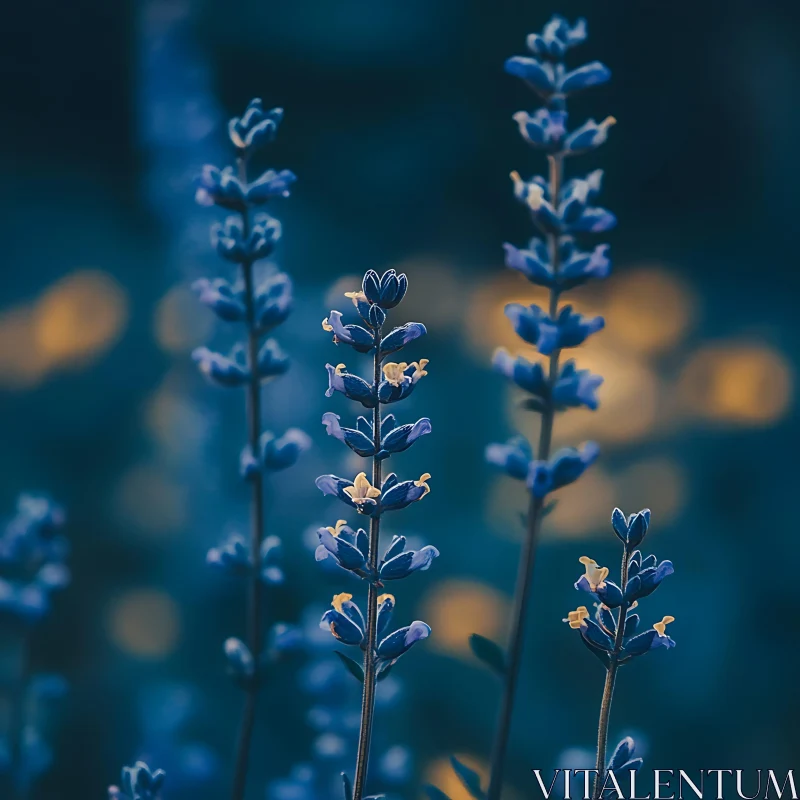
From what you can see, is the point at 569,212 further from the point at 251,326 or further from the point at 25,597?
the point at 25,597

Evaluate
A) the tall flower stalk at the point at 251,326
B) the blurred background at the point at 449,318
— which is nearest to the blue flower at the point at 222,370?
the tall flower stalk at the point at 251,326

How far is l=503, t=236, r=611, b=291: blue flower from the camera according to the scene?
1.39 feet

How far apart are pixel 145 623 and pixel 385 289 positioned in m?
0.95

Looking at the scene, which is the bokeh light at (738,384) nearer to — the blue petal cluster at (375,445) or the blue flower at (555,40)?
the blue flower at (555,40)

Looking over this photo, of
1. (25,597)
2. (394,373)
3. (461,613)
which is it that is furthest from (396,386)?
(461,613)

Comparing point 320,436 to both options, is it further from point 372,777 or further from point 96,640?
point 372,777

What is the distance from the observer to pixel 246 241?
1.48 feet

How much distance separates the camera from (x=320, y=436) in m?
1.10

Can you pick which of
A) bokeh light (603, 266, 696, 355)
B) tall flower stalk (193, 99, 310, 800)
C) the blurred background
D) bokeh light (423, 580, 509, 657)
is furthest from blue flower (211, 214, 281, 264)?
bokeh light (603, 266, 696, 355)

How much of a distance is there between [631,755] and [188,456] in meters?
0.87

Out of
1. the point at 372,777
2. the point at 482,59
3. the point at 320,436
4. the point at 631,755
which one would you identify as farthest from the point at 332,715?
the point at 482,59

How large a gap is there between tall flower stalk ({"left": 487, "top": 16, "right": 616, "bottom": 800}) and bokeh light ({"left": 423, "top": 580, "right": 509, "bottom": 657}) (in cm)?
72

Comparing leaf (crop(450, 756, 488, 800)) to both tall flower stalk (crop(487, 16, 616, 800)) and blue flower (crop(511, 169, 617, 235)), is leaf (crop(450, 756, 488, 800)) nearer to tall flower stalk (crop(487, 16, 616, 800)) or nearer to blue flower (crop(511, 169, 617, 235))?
tall flower stalk (crop(487, 16, 616, 800))

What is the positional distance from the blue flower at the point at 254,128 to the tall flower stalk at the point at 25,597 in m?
0.32
